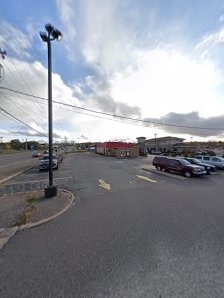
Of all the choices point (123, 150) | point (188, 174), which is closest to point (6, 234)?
point (188, 174)

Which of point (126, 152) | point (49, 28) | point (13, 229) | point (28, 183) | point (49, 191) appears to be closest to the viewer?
point (13, 229)

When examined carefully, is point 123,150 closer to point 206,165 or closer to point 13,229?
point 206,165

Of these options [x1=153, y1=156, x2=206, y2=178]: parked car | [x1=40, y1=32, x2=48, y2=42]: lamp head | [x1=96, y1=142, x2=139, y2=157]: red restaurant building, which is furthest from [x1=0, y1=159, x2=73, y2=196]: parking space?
[x1=96, y1=142, x2=139, y2=157]: red restaurant building

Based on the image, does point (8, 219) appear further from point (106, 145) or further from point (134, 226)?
point (106, 145)

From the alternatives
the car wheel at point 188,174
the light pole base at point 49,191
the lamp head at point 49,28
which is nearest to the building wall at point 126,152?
the car wheel at point 188,174

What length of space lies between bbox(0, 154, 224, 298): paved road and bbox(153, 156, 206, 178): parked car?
845 centimetres

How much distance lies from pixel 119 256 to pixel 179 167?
13.3 m

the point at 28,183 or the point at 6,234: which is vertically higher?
the point at 6,234

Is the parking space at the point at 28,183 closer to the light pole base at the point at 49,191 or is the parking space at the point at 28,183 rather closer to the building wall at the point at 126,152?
the light pole base at the point at 49,191

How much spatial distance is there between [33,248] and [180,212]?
16.2ft

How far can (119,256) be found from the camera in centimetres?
337

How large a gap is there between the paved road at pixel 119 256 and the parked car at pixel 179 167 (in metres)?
8.45

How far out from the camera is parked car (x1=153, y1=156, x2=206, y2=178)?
13859 mm

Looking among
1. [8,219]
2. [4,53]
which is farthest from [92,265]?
[4,53]
